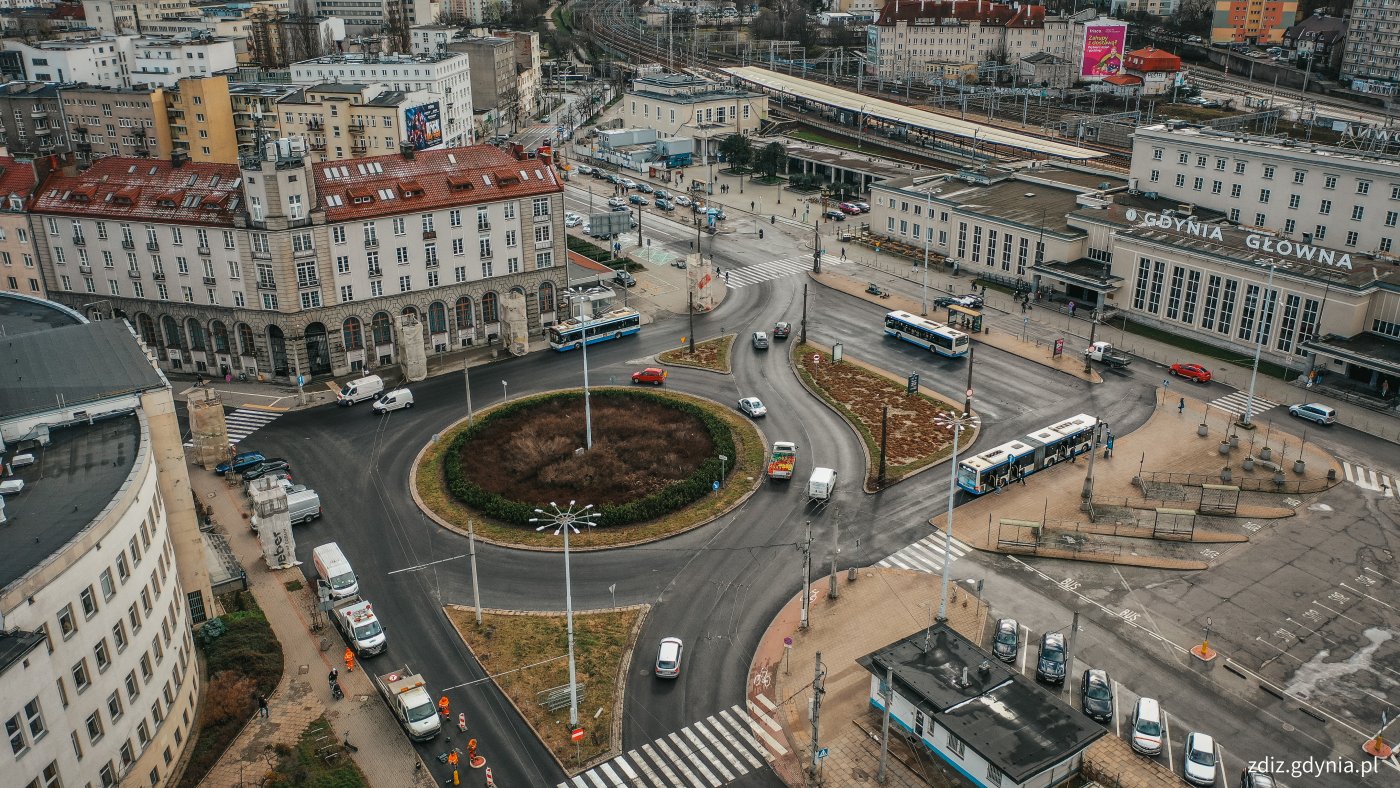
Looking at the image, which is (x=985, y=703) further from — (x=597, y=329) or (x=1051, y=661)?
(x=597, y=329)

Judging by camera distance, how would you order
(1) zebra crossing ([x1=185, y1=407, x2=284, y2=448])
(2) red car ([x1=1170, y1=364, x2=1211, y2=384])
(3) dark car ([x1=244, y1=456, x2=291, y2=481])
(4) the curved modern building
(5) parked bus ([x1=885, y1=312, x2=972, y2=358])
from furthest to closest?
(5) parked bus ([x1=885, y1=312, x2=972, y2=358]) < (2) red car ([x1=1170, y1=364, x2=1211, y2=384]) < (1) zebra crossing ([x1=185, y1=407, x2=284, y2=448]) < (3) dark car ([x1=244, y1=456, x2=291, y2=481]) < (4) the curved modern building

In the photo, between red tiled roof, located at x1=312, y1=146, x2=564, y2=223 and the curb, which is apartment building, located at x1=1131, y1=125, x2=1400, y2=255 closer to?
the curb

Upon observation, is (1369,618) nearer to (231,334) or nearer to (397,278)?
(397,278)

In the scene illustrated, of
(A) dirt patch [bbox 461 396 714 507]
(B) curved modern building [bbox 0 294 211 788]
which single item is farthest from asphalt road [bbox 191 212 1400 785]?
(B) curved modern building [bbox 0 294 211 788]

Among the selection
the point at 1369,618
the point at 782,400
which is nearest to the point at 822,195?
the point at 782,400

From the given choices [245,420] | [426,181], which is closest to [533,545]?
[245,420]
